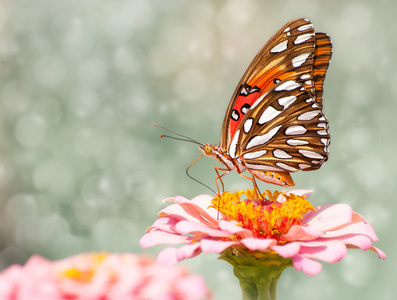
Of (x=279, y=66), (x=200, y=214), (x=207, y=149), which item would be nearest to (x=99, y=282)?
(x=200, y=214)

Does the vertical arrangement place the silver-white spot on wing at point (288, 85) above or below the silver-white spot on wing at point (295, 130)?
above

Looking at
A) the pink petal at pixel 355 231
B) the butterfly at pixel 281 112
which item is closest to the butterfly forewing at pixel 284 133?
the butterfly at pixel 281 112

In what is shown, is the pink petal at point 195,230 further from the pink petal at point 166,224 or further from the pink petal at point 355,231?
the pink petal at point 355,231

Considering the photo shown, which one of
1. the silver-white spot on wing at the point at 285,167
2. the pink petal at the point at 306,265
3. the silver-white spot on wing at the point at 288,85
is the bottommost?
the pink petal at the point at 306,265

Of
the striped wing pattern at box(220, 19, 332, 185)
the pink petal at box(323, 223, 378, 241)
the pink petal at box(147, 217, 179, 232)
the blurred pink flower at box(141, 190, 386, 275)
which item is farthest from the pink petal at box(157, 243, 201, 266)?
the striped wing pattern at box(220, 19, 332, 185)

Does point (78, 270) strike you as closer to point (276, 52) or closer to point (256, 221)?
point (256, 221)

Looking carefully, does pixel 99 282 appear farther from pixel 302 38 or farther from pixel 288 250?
pixel 302 38

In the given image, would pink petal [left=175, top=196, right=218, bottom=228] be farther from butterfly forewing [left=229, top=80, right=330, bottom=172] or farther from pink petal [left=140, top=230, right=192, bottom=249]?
butterfly forewing [left=229, top=80, right=330, bottom=172]

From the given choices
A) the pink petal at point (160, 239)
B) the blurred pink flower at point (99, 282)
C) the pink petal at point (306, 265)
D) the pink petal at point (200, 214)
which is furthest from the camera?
the pink petal at point (200, 214)
